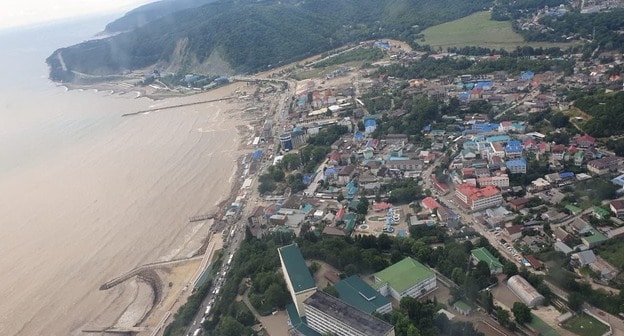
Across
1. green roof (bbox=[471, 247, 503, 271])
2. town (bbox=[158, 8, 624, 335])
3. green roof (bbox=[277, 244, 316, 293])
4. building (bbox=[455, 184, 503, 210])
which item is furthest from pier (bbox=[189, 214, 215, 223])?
green roof (bbox=[471, 247, 503, 271])

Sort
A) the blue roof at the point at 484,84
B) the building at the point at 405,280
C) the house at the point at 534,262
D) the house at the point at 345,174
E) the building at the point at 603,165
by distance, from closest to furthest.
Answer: the building at the point at 405,280, the house at the point at 534,262, the building at the point at 603,165, the house at the point at 345,174, the blue roof at the point at 484,84

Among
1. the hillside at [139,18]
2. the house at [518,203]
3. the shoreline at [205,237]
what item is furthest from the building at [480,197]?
the hillside at [139,18]

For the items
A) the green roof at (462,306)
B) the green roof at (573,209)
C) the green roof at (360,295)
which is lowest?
the green roof at (573,209)

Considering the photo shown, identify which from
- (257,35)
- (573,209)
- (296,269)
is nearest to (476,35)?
(257,35)

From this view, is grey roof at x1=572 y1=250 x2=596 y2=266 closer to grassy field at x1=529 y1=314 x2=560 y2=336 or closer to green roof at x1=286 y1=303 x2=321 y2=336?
grassy field at x1=529 y1=314 x2=560 y2=336

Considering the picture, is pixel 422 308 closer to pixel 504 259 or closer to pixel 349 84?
pixel 504 259

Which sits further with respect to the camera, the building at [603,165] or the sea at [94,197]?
the building at [603,165]

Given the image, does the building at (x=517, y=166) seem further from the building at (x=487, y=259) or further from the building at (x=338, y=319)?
the building at (x=338, y=319)
